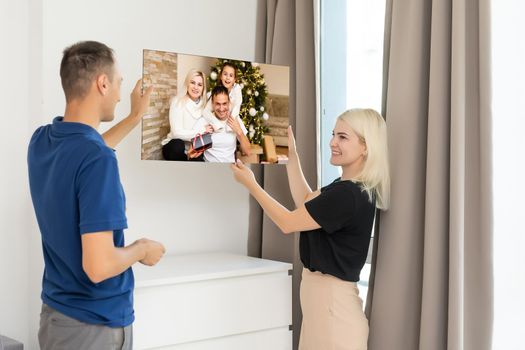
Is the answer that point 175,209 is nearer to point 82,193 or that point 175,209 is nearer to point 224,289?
point 224,289

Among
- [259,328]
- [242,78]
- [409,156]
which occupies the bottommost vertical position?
[259,328]

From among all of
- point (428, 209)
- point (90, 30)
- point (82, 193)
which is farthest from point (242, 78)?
point (82, 193)

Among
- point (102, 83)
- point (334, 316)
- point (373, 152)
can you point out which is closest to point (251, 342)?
point (334, 316)

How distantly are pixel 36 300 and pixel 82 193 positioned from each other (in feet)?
4.34

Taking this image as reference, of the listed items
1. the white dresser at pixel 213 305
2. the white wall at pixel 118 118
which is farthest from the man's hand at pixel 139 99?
the white dresser at pixel 213 305

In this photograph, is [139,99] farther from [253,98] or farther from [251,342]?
[251,342]

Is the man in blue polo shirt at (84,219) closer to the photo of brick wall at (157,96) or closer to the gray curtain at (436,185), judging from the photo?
the photo of brick wall at (157,96)

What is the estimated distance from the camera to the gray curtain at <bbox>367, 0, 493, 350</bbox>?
78.6 inches

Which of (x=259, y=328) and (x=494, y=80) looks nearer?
(x=494, y=80)

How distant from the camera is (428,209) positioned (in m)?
2.10

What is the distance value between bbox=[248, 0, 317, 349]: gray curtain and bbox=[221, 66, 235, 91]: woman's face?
1.77ft

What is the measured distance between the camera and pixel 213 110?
2.36 meters

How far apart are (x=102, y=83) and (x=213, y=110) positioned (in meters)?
0.85

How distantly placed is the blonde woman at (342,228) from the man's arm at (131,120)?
0.56m
